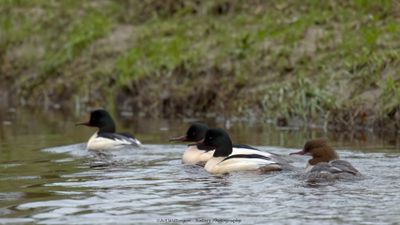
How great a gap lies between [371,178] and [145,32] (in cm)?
1516

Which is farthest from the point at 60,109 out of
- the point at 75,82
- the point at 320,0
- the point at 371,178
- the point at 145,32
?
the point at 371,178

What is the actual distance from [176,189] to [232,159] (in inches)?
85.2

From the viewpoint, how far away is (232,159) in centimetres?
1388

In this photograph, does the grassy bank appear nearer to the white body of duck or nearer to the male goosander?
the white body of duck

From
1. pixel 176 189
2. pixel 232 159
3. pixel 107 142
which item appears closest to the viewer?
pixel 176 189

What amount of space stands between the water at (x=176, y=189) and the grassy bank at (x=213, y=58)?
2.07 m

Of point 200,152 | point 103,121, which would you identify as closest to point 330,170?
point 200,152

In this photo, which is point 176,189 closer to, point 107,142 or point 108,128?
point 107,142

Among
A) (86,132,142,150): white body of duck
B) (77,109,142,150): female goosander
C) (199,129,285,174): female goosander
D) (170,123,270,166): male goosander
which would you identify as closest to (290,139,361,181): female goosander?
(199,129,285,174): female goosander

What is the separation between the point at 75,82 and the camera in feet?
90.2

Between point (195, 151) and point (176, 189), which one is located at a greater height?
point (195, 151)

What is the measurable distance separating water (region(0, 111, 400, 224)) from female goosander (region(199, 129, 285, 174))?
0.22 metres

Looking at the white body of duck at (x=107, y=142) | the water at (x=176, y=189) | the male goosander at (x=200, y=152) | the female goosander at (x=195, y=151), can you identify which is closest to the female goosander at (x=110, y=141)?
the white body of duck at (x=107, y=142)

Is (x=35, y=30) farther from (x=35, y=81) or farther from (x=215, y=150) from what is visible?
(x=215, y=150)
